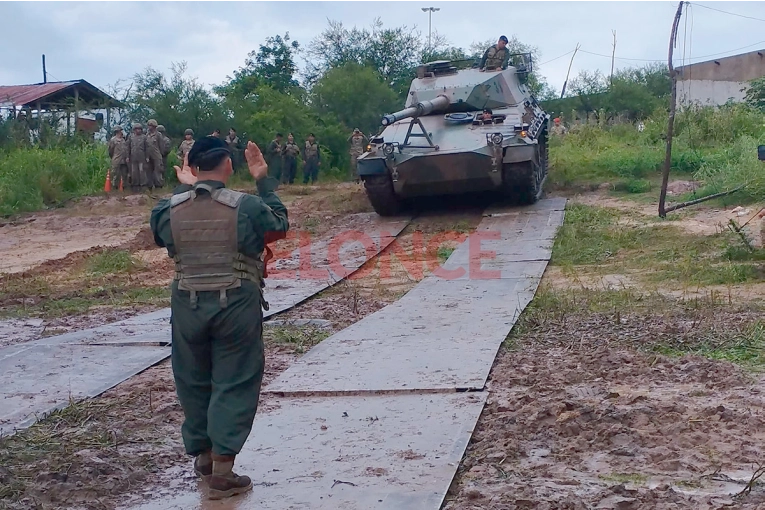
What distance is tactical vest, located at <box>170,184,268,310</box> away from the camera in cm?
379

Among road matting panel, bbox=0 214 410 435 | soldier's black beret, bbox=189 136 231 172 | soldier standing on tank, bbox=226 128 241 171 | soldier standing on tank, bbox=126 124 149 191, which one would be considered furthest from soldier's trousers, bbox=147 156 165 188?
soldier's black beret, bbox=189 136 231 172

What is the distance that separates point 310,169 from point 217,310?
20.0 m

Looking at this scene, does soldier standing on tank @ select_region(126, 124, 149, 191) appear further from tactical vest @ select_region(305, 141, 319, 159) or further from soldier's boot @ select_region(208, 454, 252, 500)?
soldier's boot @ select_region(208, 454, 252, 500)

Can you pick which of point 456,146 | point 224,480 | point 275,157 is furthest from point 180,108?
point 224,480

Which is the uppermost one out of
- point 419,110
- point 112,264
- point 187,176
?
point 419,110

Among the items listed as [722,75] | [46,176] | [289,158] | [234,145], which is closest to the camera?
[46,176]

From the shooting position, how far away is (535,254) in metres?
10.4

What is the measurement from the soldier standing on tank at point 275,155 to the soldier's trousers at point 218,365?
742 inches

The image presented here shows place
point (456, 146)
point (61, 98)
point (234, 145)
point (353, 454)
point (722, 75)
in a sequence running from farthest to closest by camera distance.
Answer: point (722, 75), point (61, 98), point (234, 145), point (456, 146), point (353, 454)

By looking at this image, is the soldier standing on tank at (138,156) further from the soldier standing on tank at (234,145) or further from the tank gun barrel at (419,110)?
the tank gun barrel at (419,110)

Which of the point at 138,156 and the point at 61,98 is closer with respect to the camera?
the point at 138,156

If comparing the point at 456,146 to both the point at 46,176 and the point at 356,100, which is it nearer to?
the point at 46,176

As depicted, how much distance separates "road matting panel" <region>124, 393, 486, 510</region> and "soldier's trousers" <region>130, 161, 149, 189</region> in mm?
15310

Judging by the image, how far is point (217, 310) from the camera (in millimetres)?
3754
